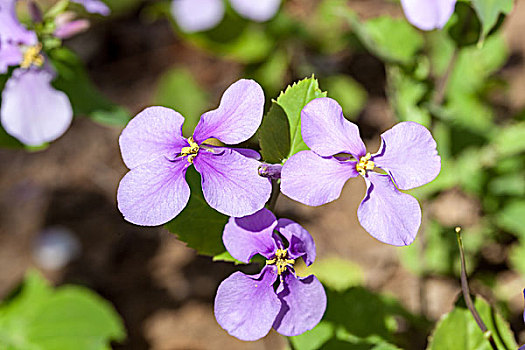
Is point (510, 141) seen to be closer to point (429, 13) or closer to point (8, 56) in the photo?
point (429, 13)

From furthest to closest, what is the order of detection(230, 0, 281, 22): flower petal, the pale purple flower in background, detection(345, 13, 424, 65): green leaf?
detection(230, 0, 281, 22): flower petal < detection(345, 13, 424, 65): green leaf < the pale purple flower in background

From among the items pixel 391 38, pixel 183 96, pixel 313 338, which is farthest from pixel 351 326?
pixel 183 96

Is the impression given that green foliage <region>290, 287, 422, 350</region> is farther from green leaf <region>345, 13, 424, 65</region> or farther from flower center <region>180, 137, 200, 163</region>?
green leaf <region>345, 13, 424, 65</region>

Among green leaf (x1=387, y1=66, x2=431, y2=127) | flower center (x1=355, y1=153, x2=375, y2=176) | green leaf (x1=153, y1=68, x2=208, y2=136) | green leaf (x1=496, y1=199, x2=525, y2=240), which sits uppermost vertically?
flower center (x1=355, y1=153, x2=375, y2=176)

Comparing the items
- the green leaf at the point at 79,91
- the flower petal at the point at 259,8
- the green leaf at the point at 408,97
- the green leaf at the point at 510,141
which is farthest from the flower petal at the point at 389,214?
the flower petal at the point at 259,8

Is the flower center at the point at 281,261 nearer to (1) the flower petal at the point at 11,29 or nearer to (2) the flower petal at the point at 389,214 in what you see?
(2) the flower petal at the point at 389,214

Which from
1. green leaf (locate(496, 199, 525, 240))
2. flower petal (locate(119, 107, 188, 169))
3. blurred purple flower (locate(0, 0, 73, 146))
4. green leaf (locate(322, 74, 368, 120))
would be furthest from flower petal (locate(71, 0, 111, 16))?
green leaf (locate(496, 199, 525, 240))

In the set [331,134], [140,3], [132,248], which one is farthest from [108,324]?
[140,3]
